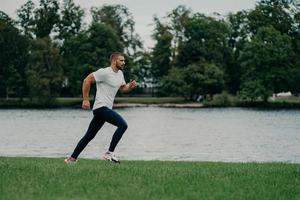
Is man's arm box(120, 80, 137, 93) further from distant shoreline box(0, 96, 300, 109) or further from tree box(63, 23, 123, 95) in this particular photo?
tree box(63, 23, 123, 95)

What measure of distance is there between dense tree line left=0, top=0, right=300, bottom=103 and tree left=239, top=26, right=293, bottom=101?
16 cm

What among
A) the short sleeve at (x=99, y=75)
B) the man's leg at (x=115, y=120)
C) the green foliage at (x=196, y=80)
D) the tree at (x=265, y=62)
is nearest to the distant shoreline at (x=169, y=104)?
the tree at (x=265, y=62)

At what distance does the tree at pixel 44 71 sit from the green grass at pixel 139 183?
280 feet

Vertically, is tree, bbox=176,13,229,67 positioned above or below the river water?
above

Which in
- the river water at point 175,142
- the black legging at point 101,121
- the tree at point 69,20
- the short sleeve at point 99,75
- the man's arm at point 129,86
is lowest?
the river water at point 175,142

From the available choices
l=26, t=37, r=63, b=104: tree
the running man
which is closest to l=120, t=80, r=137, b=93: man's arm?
the running man

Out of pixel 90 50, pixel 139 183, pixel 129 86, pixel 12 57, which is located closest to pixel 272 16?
pixel 90 50

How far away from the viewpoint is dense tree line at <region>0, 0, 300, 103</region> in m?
99.8

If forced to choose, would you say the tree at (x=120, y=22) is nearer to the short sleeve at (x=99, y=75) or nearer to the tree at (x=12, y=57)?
the tree at (x=12, y=57)

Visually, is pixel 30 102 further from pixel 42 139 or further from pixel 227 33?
pixel 42 139

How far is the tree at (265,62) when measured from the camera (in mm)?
98062

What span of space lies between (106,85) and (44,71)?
3413 inches

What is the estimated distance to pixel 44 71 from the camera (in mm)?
99438

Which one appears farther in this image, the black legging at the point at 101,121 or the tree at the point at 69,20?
the tree at the point at 69,20
